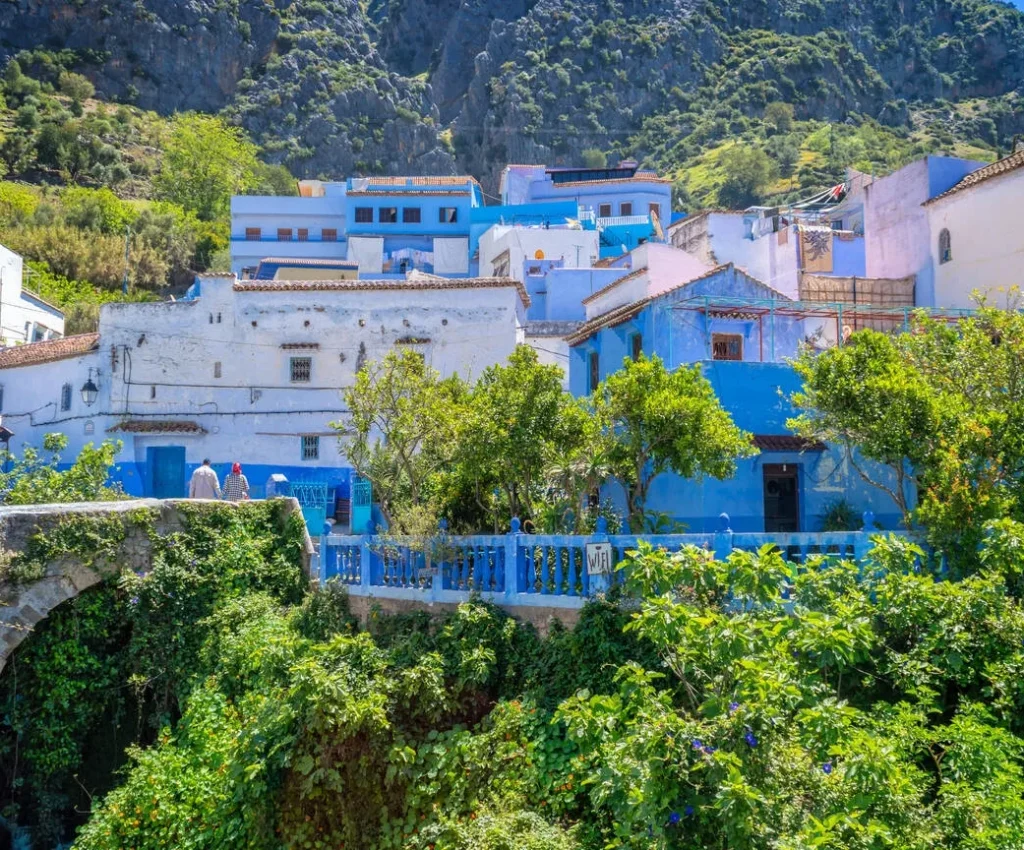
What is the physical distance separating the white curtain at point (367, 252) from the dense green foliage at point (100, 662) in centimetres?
3554

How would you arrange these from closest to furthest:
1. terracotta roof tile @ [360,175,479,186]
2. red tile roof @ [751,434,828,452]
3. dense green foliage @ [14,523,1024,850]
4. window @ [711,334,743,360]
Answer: dense green foliage @ [14,523,1024,850] < red tile roof @ [751,434,828,452] < window @ [711,334,743,360] < terracotta roof tile @ [360,175,479,186]

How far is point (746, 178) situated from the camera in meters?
75.8

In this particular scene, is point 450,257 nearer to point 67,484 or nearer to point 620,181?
point 620,181

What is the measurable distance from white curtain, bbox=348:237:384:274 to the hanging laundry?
946 inches

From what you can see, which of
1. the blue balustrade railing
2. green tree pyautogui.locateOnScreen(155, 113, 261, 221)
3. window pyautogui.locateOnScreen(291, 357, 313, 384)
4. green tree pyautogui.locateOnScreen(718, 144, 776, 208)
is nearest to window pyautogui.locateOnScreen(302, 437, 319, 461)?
window pyautogui.locateOnScreen(291, 357, 313, 384)

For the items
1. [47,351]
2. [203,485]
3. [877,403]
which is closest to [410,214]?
[47,351]

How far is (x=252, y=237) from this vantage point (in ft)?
178

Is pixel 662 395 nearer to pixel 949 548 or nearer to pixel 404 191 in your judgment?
pixel 949 548

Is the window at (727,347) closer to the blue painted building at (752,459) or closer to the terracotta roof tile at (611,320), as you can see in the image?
→ the blue painted building at (752,459)

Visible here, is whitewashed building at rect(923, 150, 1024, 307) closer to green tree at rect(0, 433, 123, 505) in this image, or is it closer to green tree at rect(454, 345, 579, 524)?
green tree at rect(454, 345, 579, 524)

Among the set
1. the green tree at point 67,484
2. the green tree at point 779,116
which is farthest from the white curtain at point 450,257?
the green tree at point 779,116

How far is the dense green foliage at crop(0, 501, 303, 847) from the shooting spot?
1459 centimetres

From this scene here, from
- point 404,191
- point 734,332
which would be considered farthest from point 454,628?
point 404,191

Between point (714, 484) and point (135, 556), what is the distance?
30.4 ft
